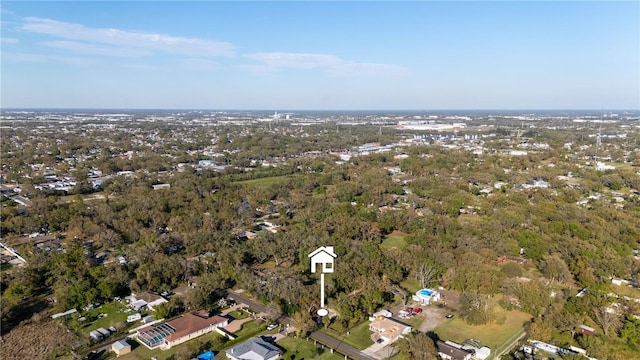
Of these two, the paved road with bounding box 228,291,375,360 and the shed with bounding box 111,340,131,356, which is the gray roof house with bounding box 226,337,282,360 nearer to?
the paved road with bounding box 228,291,375,360

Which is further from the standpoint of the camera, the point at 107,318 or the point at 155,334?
the point at 107,318

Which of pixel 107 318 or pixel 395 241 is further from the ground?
pixel 395 241

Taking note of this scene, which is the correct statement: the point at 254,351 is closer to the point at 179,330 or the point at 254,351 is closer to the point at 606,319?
the point at 179,330

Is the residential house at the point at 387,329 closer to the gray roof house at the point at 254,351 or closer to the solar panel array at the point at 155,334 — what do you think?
the gray roof house at the point at 254,351

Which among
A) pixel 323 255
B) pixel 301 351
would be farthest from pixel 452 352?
pixel 323 255

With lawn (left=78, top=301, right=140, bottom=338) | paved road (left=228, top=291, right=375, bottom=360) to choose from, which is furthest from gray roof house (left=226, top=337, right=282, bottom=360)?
lawn (left=78, top=301, right=140, bottom=338)

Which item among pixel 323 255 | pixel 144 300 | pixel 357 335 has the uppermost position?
pixel 323 255
